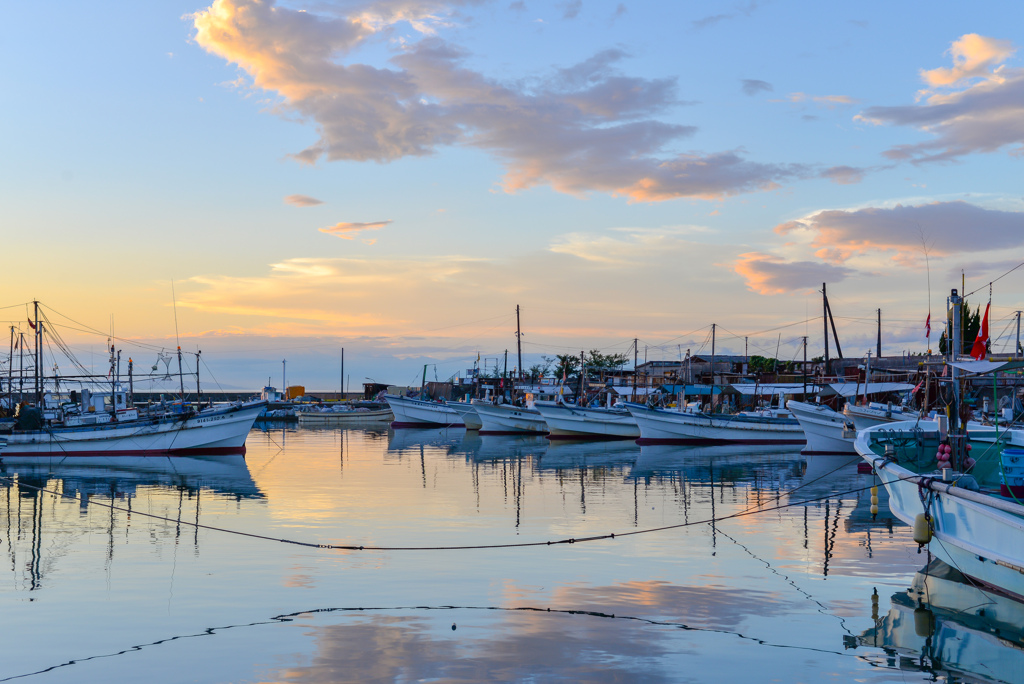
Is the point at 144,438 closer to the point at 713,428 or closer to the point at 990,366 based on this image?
the point at 713,428

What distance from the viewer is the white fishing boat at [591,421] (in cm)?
6688

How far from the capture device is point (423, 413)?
9069 centimetres

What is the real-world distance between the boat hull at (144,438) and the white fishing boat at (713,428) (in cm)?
2576

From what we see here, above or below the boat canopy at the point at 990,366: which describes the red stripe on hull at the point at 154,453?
below

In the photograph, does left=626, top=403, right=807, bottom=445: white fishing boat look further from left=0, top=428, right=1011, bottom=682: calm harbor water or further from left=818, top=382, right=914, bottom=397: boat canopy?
left=0, top=428, right=1011, bottom=682: calm harbor water

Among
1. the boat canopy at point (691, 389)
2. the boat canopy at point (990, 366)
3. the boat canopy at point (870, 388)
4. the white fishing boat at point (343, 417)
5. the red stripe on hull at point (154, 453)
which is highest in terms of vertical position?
the boat canopy at point (990, 366)

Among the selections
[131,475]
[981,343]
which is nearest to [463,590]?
[981,343]

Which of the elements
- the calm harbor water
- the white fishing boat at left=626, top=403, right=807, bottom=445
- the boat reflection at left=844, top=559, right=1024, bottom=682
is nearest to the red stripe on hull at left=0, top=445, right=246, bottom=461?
the calm harbor water

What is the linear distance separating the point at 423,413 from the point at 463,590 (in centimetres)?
7597

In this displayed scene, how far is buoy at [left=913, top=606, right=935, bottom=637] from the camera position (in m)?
13.0

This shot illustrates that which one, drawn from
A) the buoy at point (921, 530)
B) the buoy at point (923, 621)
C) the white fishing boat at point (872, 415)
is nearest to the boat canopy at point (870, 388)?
the white fishing boat at point (872, 415)

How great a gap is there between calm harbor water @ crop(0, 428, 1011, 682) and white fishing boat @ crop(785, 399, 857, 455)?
2078 cm

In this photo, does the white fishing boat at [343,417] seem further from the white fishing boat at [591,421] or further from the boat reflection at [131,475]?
the boat reflection at [131,475]

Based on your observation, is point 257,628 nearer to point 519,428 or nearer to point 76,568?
point 76,568
